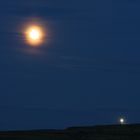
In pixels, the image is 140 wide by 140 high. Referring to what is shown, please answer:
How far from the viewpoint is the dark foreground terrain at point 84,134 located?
132 ft

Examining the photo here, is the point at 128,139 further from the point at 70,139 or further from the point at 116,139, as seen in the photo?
the point at 70,139

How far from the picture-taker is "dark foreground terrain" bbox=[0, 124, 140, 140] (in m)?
40.3

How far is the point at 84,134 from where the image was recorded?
40.8 metres

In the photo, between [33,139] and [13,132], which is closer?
[33,139]

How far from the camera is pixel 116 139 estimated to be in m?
40.0

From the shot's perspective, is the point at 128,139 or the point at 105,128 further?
the point at 105,128

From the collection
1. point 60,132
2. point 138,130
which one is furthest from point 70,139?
point 138,130

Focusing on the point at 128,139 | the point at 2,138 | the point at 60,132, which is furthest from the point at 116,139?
the point at 2,138

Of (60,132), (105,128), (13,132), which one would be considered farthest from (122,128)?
(13,132)

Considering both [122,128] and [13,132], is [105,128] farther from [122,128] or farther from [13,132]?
[13,132]

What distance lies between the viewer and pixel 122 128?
42219 mm

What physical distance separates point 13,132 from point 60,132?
3519 millimetres

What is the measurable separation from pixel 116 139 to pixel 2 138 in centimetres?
708

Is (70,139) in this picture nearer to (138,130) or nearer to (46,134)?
(46,134)
